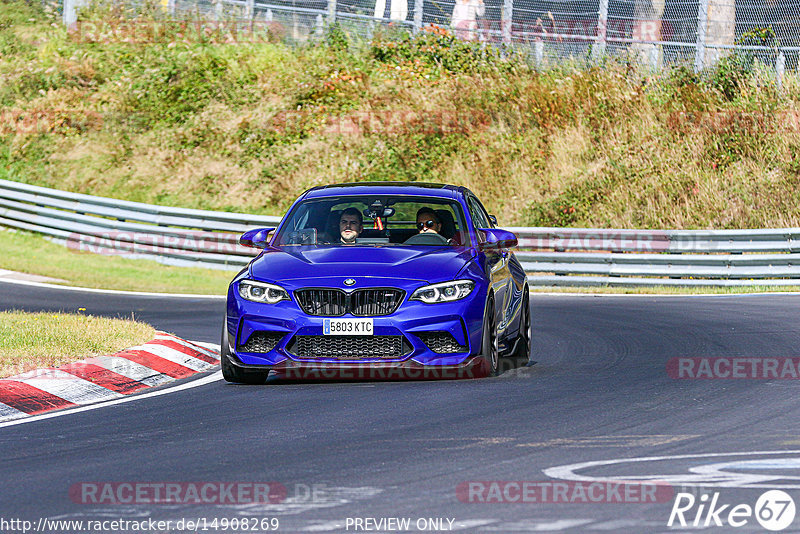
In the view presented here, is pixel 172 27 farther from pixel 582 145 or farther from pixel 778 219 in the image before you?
pixel 778 219

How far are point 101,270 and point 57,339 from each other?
40.1 feet

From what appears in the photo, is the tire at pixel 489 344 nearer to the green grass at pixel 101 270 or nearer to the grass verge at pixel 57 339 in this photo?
the grass verge at pixel 57 339

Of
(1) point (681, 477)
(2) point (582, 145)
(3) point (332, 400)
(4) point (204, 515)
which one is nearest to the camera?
(4) point (204, 515)

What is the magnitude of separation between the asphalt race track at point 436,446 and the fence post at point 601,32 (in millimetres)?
18746

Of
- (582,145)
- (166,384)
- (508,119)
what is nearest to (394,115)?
(508,119)

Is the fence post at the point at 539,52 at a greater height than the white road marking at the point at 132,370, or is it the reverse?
the fence post at the point at 539,52

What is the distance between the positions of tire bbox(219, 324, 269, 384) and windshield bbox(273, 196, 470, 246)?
125 cm

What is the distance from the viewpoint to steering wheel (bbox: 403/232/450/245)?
407 inches

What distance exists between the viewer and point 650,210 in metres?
25.4

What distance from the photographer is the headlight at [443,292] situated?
9258 mm

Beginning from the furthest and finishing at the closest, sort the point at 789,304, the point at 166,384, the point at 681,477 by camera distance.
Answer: the point at 789,304
the point at 166,384
the point at 681,477

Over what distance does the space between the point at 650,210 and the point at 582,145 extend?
341 centimetres

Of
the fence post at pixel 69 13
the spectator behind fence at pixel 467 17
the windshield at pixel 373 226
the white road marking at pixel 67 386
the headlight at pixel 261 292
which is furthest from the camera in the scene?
the fence post at pixel 69 13

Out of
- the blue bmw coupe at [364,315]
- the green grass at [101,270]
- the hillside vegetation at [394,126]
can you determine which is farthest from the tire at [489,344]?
the hillside vegetation at [394,126]
